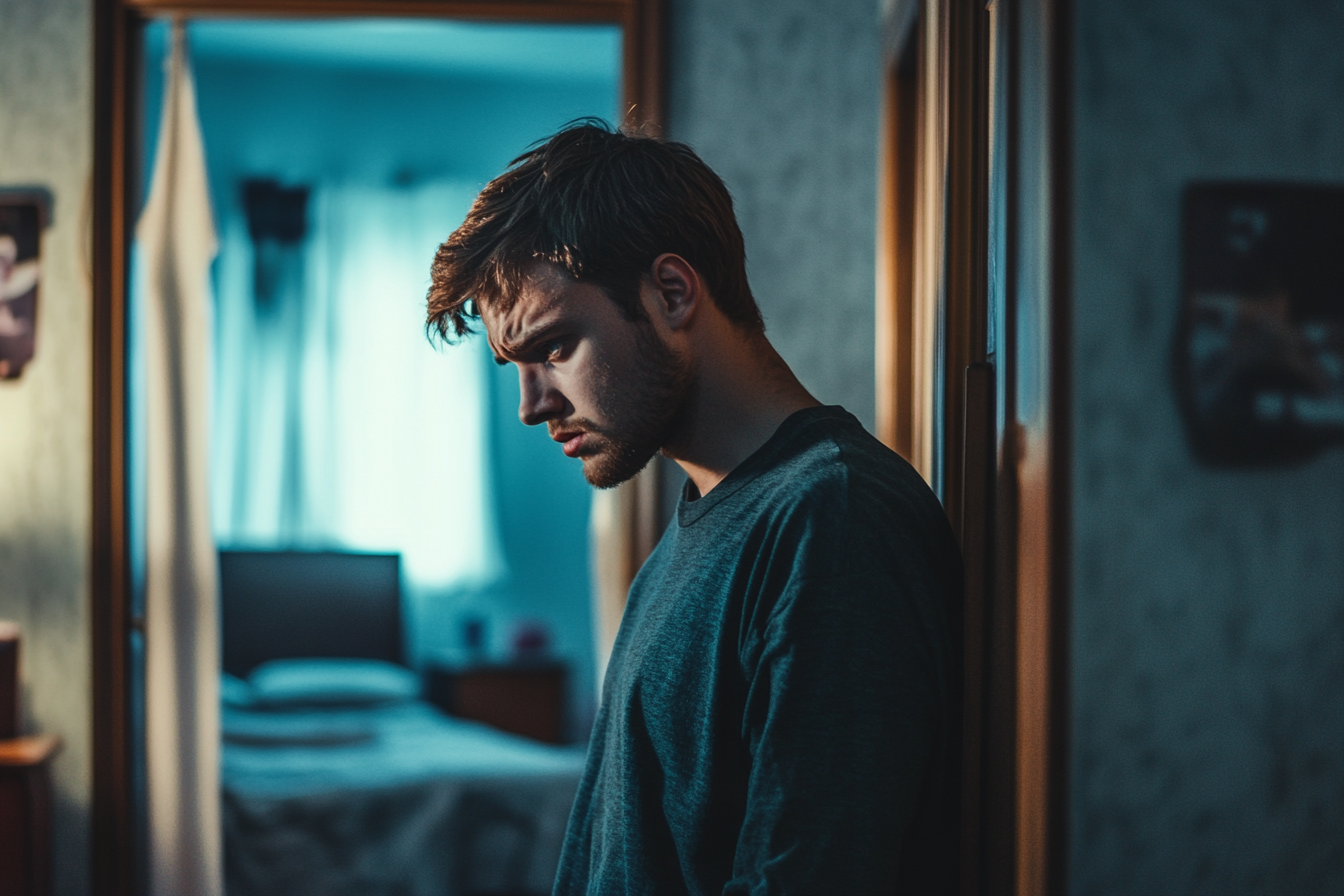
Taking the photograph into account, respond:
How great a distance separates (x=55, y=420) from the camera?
2.40 metres

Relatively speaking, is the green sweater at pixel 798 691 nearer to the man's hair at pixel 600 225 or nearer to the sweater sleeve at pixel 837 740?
the sweater sleeve at pixel 837 740

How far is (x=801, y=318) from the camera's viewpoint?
8.06 ft

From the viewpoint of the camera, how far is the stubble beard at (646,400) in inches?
40.1

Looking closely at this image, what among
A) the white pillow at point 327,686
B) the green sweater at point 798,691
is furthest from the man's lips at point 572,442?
the white pillow at point 327,686

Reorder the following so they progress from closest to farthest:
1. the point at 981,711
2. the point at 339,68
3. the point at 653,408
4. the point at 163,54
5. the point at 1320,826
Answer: the point at 1320,826 → the point at 981,711 → the point at 653,408 → the point at 163,54 → the point at 339,68

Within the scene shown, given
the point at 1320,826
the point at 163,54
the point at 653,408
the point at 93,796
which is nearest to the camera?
the point at 1320,826

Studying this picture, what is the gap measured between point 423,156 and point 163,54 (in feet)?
3.48

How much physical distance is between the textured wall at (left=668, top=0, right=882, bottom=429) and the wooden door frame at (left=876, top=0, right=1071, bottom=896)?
1.12 meters

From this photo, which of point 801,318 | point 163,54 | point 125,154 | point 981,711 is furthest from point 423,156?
point 981,711

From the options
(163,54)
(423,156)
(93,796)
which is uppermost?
(163,54)

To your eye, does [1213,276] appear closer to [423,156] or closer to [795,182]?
[795,182]

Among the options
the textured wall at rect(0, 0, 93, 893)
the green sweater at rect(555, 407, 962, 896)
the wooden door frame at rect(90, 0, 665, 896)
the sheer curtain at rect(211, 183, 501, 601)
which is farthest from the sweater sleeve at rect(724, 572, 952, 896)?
the sheer curtain at rect(211, 183, 501, 601)

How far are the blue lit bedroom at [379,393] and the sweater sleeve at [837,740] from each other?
353 cm

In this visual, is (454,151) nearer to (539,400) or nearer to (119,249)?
(119,249)
